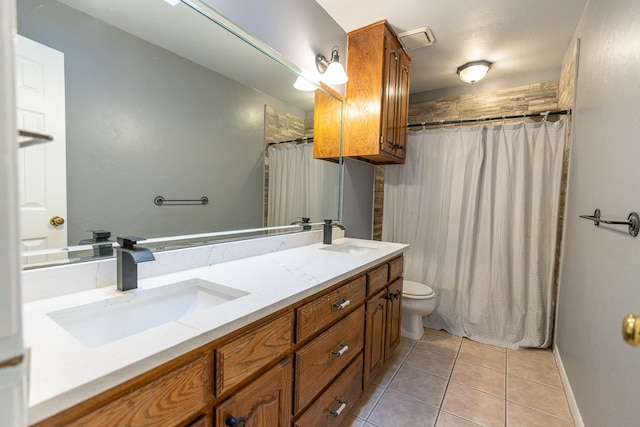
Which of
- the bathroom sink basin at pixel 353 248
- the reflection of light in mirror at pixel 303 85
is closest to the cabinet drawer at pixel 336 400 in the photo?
the bathroom sink basin at pixel 353 248

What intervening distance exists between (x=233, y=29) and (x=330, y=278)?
1215 millimetres

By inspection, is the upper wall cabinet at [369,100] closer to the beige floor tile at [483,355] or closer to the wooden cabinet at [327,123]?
the wooden cabinet at [327,123]

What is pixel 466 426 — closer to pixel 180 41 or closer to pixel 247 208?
pixel 247 208

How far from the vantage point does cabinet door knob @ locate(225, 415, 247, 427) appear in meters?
0.75

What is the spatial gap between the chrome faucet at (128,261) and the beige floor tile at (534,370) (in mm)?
2356

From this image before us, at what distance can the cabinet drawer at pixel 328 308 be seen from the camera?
3.40 ft

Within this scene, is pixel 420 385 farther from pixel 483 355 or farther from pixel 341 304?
pixel 341 304

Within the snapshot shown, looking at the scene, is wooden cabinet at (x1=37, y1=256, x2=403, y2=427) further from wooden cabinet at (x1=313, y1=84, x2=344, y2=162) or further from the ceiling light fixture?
the ceiling light fixture

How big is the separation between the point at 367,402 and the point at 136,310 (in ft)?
4.57

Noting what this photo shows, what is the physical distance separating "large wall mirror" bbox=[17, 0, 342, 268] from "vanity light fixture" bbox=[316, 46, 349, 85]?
10.2 inches

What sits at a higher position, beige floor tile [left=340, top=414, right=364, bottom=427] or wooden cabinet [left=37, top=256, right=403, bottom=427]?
wooden cabinet [left=37, top=256, right=403, bottom=427]

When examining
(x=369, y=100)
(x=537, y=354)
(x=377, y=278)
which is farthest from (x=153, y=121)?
(x=537, y=354)

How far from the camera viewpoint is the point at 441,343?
7.74 feet

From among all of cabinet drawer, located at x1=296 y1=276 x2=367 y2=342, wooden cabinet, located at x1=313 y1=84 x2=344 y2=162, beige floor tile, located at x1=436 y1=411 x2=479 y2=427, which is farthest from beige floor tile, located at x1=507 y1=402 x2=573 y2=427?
wooden cabinet, located at x1=313 y1=84 x2=344 y2=162
